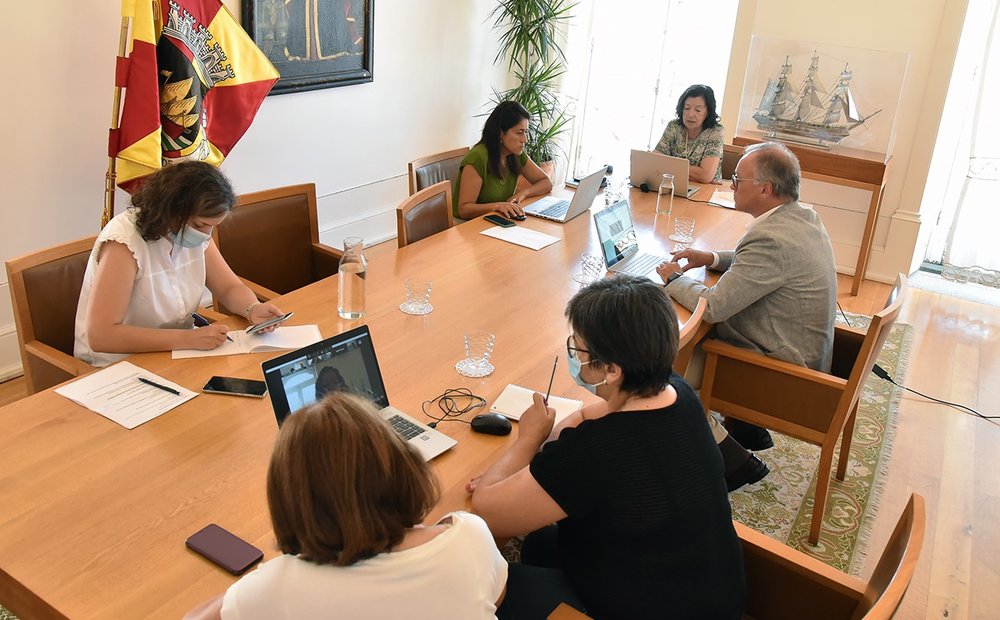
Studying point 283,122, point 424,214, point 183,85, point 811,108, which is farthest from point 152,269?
point 811,108

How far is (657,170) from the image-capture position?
4.32m

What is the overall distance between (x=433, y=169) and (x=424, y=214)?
0.66m

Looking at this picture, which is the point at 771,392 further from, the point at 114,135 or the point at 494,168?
the point at 114,135

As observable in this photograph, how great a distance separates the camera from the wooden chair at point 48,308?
2.36m

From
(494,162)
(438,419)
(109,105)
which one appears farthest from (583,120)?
(438,419)

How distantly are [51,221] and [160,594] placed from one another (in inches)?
109

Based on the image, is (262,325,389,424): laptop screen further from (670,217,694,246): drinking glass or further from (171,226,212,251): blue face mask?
(670,217,694,246): drinking glass

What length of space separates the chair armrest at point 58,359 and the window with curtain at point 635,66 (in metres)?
4.63

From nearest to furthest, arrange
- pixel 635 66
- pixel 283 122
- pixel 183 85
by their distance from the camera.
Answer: pixel 183 85 → pixel 283 122 → pixel 635 66

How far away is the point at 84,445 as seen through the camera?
1841mm

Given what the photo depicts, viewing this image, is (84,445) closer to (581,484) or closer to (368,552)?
(368,552)

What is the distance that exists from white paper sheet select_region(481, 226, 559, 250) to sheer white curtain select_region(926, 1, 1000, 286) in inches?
126

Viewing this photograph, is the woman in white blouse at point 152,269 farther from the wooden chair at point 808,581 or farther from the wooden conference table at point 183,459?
the wooden chair at point 808,581

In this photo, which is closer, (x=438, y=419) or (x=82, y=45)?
(x=438, y=419)
